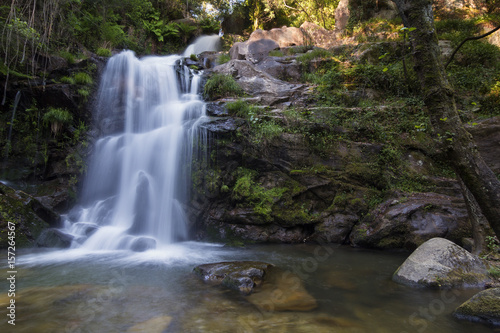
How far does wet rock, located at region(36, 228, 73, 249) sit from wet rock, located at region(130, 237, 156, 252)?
156 cm

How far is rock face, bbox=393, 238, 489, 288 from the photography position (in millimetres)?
4250

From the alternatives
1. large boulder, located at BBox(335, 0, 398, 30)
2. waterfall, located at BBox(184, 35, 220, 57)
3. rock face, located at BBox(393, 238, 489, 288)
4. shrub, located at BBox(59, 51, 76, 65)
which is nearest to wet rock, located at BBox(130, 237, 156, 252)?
rock face, located at BBox(393, 238, 489, 288)

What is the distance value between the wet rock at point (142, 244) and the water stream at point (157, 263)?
1.0 inches

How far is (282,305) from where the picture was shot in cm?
358

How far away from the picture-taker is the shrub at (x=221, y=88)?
1081 centimetres

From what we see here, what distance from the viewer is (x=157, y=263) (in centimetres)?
561

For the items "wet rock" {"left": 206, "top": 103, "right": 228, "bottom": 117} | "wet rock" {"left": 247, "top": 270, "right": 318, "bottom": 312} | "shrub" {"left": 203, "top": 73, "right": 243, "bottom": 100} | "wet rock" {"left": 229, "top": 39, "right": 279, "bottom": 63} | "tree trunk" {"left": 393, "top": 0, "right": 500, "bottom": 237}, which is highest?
"wet rock" {"left": 229, "top": 39, "right": 279, "bottom": 63}

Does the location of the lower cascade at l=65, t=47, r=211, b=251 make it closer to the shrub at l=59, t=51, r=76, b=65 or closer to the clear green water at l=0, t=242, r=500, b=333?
the shrub at l=59, t=51, r=76, b=65

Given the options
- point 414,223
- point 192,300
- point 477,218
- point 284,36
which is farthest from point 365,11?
point 192,300

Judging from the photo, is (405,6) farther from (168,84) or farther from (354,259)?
(168,84)

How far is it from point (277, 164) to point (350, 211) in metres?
2.49

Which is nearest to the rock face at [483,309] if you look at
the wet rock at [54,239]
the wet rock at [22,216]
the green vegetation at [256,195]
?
the green vegetation at [256,195]

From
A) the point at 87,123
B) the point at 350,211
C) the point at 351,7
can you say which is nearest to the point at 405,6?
the point at 350,211

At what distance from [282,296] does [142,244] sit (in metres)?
4.21
